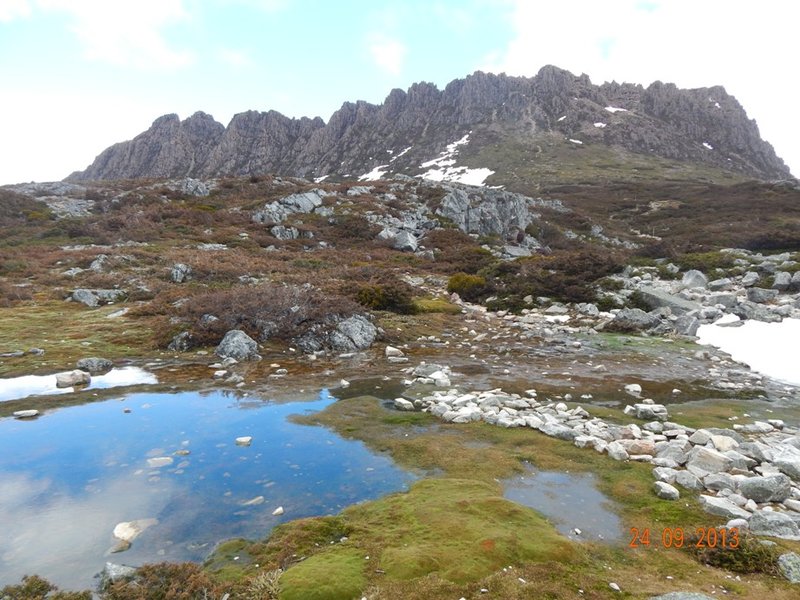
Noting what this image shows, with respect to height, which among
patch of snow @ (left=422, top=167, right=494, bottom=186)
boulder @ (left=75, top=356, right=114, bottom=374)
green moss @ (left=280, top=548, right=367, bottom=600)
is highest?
patch of snow @ (left=422, top=167, right=494, bottom=186)

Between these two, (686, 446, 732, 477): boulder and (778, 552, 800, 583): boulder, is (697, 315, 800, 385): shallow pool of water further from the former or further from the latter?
(778, 552, 800, 583): boulder

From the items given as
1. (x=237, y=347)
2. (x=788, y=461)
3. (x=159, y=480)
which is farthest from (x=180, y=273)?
(x=788, y=461)

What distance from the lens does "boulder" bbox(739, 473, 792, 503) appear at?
7316 millimetres

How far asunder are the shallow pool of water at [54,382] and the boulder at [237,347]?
2.60 metres

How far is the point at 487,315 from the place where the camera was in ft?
84.2

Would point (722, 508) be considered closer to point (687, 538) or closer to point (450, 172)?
point (687, 538)

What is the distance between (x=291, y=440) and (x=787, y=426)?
11877mm

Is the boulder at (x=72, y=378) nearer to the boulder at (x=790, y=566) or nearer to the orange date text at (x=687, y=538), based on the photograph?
the orange date text at (x=687, y=538)

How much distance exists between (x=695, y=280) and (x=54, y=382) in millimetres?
32907

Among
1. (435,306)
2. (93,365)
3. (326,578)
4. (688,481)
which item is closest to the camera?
(326,578)

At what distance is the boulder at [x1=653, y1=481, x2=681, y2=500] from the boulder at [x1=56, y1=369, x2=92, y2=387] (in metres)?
14.6

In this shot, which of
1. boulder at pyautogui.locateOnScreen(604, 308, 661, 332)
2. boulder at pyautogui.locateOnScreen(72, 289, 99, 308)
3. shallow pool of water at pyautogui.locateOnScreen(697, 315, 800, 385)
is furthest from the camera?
boulder at pyautogui.locateOnScreen(72, 289, 99, 308)

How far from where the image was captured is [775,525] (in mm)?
6477

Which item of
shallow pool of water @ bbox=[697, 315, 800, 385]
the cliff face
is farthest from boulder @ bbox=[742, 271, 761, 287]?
the cliff face
